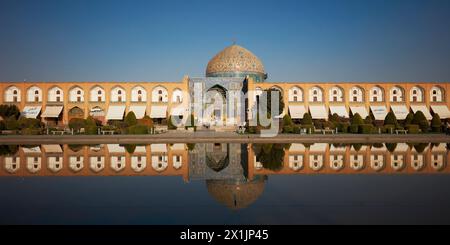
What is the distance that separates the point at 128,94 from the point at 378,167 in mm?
22855

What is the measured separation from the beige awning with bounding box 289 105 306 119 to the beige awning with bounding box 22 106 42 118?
17.5 metres

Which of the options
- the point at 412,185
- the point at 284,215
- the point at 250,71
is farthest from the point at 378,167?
the point at 250,71

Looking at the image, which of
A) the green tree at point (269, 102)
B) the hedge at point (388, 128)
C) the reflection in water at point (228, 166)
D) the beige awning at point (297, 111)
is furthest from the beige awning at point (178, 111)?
the reflection in water at point (228, 166)

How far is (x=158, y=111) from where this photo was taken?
27.2 m

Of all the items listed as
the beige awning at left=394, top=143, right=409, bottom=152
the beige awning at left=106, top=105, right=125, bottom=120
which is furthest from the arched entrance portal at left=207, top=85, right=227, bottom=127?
the beige awning at left=394, top=143, right=409, bottom=152

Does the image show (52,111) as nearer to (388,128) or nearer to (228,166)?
(388,128)

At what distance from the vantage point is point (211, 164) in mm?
8148

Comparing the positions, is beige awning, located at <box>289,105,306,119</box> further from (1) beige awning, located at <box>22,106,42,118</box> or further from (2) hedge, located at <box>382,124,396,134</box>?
(1) beige awning, located at <box>22,106,42,118</box>

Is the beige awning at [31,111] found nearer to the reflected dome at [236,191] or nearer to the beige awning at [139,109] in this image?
the beige awning at [139,109]

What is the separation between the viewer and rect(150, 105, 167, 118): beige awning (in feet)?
88.4

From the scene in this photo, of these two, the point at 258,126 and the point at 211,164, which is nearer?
the point at 211,164

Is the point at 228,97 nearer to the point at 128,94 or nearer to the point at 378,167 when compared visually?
the point at 128,94

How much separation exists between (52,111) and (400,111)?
24566mm
